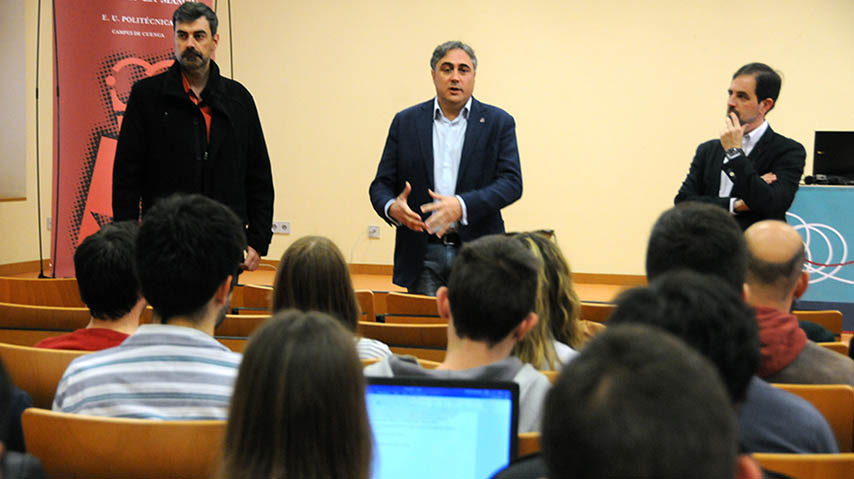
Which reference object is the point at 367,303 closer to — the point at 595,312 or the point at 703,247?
the point at 595,312

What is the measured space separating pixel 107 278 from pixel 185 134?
161cm

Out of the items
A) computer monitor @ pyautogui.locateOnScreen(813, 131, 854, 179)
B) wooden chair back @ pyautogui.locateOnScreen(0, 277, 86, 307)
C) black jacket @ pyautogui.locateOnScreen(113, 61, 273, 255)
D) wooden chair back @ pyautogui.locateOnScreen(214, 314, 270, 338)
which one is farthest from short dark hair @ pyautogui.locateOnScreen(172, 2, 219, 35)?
computer monitor @ pyautogui.locateOnScreen(813, 131, 854, 179)

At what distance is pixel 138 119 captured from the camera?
3.80 metres

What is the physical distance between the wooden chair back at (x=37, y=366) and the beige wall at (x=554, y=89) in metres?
6.61

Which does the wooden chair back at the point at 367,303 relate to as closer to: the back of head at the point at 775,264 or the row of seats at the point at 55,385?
the row of seats at the point at 55,385

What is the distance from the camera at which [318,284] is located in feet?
7.27

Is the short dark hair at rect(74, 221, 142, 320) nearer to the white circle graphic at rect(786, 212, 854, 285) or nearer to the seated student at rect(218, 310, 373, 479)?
the seated student at rect(218, 310, 373, 479)

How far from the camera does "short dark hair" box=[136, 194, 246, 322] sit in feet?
6.06

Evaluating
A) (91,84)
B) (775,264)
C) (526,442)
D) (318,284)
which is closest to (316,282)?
(318,284)

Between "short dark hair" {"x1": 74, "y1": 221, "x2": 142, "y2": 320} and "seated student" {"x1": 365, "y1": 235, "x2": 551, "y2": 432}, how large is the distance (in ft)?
2.97

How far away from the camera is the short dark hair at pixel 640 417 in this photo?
2.08 feet

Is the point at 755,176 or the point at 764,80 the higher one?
the point at 764,80

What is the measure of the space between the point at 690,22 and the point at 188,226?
23.9 ft

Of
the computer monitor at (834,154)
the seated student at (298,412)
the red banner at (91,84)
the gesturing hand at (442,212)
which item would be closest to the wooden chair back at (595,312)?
the gesturing hand at (442,212)
